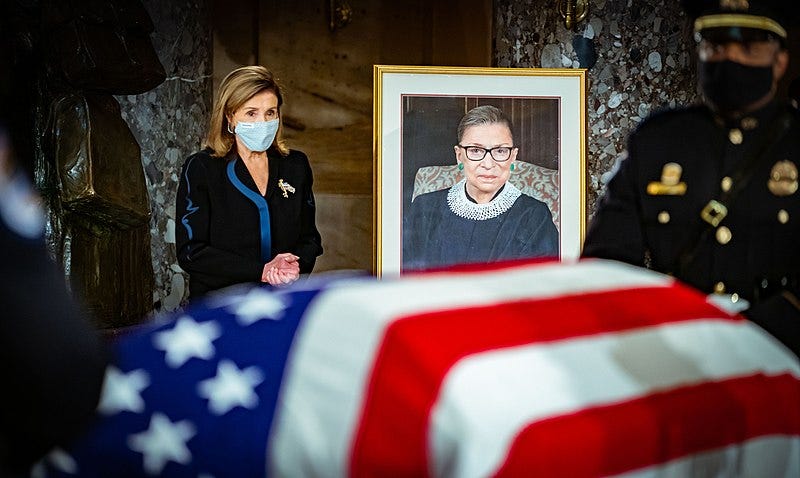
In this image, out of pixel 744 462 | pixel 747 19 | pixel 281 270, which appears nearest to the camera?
pixel 744 462

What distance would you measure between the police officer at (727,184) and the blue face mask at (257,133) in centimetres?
132

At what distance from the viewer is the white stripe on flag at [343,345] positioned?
1048 millimetres

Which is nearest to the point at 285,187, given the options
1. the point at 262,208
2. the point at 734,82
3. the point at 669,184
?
the point at 262,208

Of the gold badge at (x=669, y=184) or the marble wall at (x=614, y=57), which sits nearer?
the gold badge at (x=669, y=184)

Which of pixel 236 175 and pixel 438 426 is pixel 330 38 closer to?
pixel 236 175

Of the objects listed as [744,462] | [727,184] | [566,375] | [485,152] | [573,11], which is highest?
[573,11]

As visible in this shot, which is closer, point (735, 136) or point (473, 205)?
point (735, 136)

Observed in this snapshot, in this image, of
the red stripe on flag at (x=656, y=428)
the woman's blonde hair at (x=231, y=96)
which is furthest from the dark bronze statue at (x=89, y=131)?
the red stripe on flag at (x=656, y=428)

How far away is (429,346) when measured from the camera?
1.05 meters

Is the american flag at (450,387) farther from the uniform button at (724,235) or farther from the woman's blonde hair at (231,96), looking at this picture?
the woman's blonde hair at (231,96)

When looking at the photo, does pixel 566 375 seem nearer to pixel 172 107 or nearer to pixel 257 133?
pixel 257 133

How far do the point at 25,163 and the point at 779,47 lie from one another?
96.2 inches

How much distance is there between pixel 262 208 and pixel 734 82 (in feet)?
5.06

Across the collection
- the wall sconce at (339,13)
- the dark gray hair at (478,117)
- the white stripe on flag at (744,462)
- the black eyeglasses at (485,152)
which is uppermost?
the wall sconce at (339,13)
